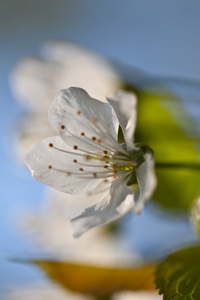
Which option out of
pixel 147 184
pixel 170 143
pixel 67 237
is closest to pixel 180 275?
pixel 147 184

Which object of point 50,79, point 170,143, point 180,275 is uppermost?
point 50,79

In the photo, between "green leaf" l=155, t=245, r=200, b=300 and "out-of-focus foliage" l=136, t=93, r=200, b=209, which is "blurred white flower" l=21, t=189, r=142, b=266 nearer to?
"out-of-focus foliage" l=136, t=93, r=200, b=209

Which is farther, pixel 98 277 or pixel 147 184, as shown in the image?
pixel 98 277

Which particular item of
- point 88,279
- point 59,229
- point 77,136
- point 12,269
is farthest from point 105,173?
point 12,269

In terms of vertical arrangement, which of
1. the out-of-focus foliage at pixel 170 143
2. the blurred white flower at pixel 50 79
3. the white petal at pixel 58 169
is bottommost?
the white petal at pixel 58 169

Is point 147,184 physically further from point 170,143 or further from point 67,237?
point 67,237

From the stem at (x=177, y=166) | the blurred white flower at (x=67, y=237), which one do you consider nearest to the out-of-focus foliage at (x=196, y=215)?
the stem at (x=177, y=166)

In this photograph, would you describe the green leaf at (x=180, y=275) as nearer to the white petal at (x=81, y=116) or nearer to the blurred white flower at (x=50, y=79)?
the white petal at (x=81, y=116)
